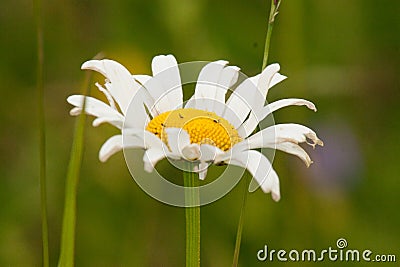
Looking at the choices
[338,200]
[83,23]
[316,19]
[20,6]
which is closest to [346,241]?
[338,200]

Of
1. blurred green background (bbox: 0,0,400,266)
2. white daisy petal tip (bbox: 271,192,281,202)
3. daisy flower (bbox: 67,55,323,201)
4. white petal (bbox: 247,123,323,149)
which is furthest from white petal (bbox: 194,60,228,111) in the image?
blurred green background (bbox: 0,0,400,266)

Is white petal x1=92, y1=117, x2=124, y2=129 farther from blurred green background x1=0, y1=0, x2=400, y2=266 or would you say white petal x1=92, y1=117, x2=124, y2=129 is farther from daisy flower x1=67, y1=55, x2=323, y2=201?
blurred green background x1=0, y1=0, x2=400, y2=266

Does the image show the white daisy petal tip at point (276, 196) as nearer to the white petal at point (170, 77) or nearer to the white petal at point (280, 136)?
the white petal at point (280, 136)

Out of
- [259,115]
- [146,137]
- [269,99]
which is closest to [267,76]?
[259,115]

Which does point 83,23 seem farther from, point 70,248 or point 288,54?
point 70,248

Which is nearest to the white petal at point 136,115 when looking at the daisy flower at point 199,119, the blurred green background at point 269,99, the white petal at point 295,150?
the daisy flower at point 199,119

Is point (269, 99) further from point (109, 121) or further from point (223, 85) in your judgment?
point (109, 121)

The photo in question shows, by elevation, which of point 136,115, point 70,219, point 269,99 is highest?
point 269,99
